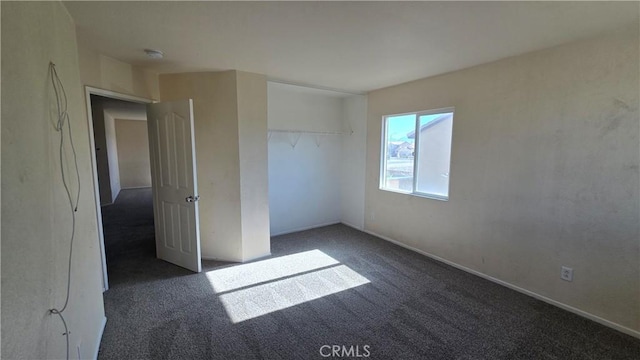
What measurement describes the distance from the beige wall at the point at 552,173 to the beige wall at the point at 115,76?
333 cm

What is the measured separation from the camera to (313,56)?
2.69 m

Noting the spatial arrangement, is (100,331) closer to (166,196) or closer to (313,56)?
(166,196)

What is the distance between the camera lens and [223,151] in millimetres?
3359

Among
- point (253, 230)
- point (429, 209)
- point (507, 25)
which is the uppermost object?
point (507, 25)

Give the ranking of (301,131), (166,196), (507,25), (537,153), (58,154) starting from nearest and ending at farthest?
(58,154) → (507,25) → (537,153) → (166,196) → (301,131)

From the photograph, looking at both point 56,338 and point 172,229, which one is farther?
point 172,229

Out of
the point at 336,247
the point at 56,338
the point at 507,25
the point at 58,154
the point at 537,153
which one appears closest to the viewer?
the point at 56,338

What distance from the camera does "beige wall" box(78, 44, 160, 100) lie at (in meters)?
2.50

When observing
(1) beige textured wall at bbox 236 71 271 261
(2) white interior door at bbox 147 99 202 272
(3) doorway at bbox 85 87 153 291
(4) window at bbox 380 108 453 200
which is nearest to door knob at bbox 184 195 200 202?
(2) white interior door at bbox 147 99 202 272

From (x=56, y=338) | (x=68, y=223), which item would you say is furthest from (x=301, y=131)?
(x=56, y=338)

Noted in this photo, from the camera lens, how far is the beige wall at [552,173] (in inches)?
85.4

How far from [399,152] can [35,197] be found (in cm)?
383

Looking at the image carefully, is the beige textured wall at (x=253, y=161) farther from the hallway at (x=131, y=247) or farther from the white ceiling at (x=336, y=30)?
the hallway at (x=131, y=247)

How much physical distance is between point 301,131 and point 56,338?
3.74m
